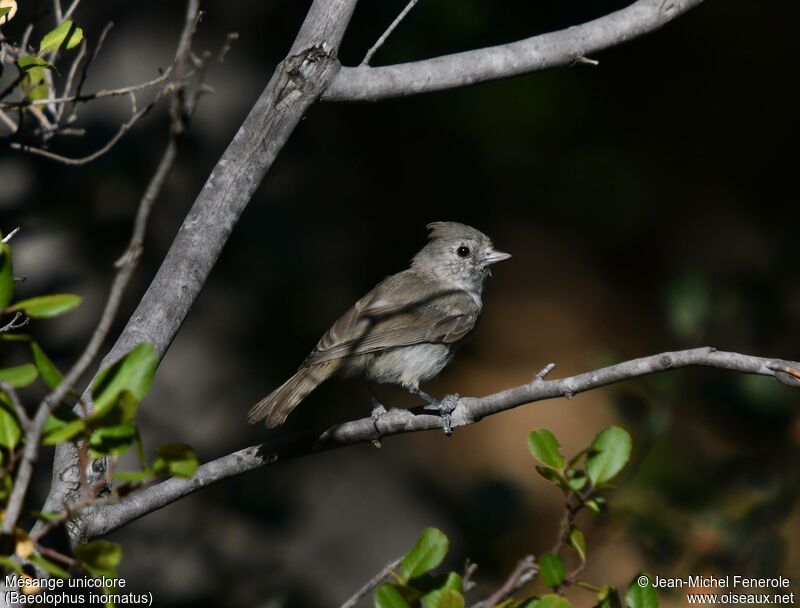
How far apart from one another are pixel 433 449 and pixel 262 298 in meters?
3.06

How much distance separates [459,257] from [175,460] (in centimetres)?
328

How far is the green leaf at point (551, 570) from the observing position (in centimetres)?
204

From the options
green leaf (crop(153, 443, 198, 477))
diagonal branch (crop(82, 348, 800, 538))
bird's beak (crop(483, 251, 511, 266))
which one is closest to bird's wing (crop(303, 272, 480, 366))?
bird's beak (crop(483, 251, 511, 266))

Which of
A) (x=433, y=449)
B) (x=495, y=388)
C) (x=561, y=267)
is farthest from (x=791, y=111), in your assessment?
(x=433, y=449)

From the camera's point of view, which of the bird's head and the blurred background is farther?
the bird's head


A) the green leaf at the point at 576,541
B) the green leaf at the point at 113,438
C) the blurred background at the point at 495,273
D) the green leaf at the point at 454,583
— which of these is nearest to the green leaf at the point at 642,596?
the green leaf at the point at 576,541

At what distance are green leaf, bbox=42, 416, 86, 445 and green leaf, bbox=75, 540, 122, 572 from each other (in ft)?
0.66

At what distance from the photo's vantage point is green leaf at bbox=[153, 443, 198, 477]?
5.48ft

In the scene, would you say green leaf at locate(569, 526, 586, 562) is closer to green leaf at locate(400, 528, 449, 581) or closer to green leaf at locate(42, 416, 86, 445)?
green leaf at locate(400, 528, 449, 581)

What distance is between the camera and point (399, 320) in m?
4.19

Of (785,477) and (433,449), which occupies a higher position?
(433,449)

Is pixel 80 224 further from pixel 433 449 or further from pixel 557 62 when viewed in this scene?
pixel 433 449

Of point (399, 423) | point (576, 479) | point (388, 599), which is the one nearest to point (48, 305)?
point (388, 599)

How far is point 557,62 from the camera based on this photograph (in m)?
2.78
